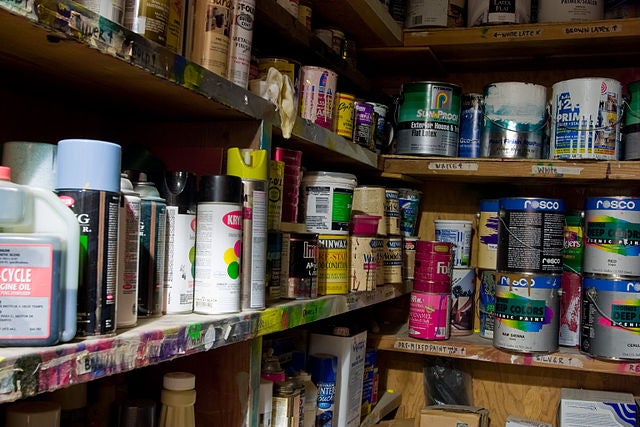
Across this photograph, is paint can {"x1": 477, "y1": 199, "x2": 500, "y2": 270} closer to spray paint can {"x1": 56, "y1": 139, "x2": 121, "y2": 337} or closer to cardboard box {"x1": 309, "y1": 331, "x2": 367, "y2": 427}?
cardboard box {"x1": 309, "y1": 331, "x2": 367, "y2": 427}

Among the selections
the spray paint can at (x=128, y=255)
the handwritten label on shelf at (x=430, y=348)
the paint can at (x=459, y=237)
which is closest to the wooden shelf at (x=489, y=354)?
the handwritten label on shelf at (x=430, y=348)

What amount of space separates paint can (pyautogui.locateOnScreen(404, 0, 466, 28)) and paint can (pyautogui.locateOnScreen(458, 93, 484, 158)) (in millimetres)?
289

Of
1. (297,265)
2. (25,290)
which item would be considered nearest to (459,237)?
(297,265)

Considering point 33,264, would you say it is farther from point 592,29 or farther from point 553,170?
point 592,29

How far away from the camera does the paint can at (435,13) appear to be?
7.88ft

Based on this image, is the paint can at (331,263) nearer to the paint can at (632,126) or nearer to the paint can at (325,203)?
the paint can at (325,203)

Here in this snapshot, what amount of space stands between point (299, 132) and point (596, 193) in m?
1.51

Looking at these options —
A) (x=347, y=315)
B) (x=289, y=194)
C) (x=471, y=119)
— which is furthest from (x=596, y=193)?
(x=289, y=194)

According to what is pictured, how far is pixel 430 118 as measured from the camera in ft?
7.51

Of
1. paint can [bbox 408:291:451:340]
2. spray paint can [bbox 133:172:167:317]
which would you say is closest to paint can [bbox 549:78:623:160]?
paint can [bbox 408:291:451:340]

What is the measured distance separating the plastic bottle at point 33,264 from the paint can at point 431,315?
64.5 inches

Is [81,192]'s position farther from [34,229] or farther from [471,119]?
[471,119]

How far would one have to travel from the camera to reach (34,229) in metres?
0.76

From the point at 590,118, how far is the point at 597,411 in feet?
3.15
